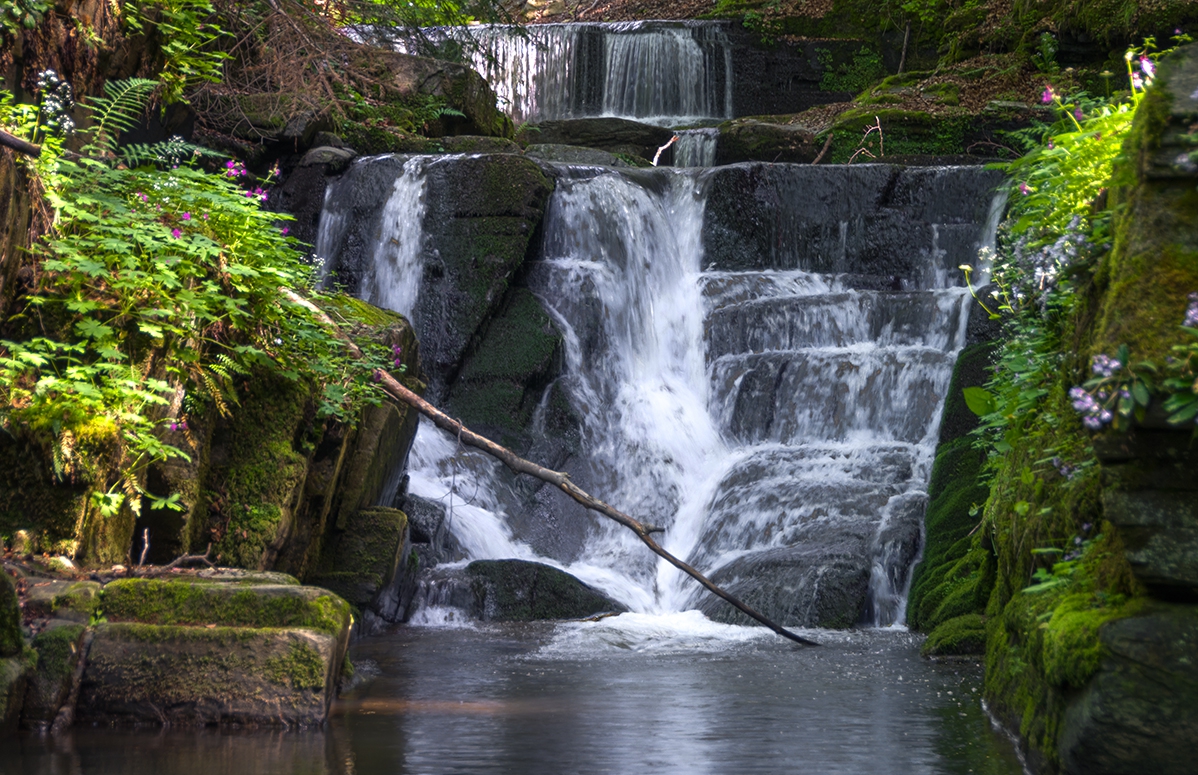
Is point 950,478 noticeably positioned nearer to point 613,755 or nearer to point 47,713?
point 613,755

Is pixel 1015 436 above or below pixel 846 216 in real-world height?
below

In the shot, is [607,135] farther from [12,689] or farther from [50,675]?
[12,689]

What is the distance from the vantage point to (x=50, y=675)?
4328 mm

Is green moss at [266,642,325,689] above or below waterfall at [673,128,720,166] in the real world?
below

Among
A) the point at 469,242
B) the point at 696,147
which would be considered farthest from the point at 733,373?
the point at 696,147

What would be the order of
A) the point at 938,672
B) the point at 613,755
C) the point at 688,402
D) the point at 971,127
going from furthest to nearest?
the point at 971,127, the point at 688,402, the point at 938,672, the point at 613,755

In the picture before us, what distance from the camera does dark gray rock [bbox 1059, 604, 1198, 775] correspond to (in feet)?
9.30

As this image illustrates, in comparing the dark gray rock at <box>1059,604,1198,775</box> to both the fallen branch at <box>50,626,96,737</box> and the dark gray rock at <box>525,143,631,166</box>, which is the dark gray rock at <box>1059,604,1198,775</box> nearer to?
the fallen branch at <box>50,626,96,737</box>

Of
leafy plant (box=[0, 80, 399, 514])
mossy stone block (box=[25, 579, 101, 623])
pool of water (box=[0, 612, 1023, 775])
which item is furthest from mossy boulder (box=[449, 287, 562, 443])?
mossy stone block (box=[25, 579, 101, 623])

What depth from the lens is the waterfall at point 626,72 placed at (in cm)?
2352

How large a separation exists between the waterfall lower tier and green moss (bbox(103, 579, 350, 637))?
450cm

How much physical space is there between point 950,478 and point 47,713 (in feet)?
23.9

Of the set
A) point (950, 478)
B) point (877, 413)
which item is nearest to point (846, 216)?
point (877, 413)

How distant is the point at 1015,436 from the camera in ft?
16.6
